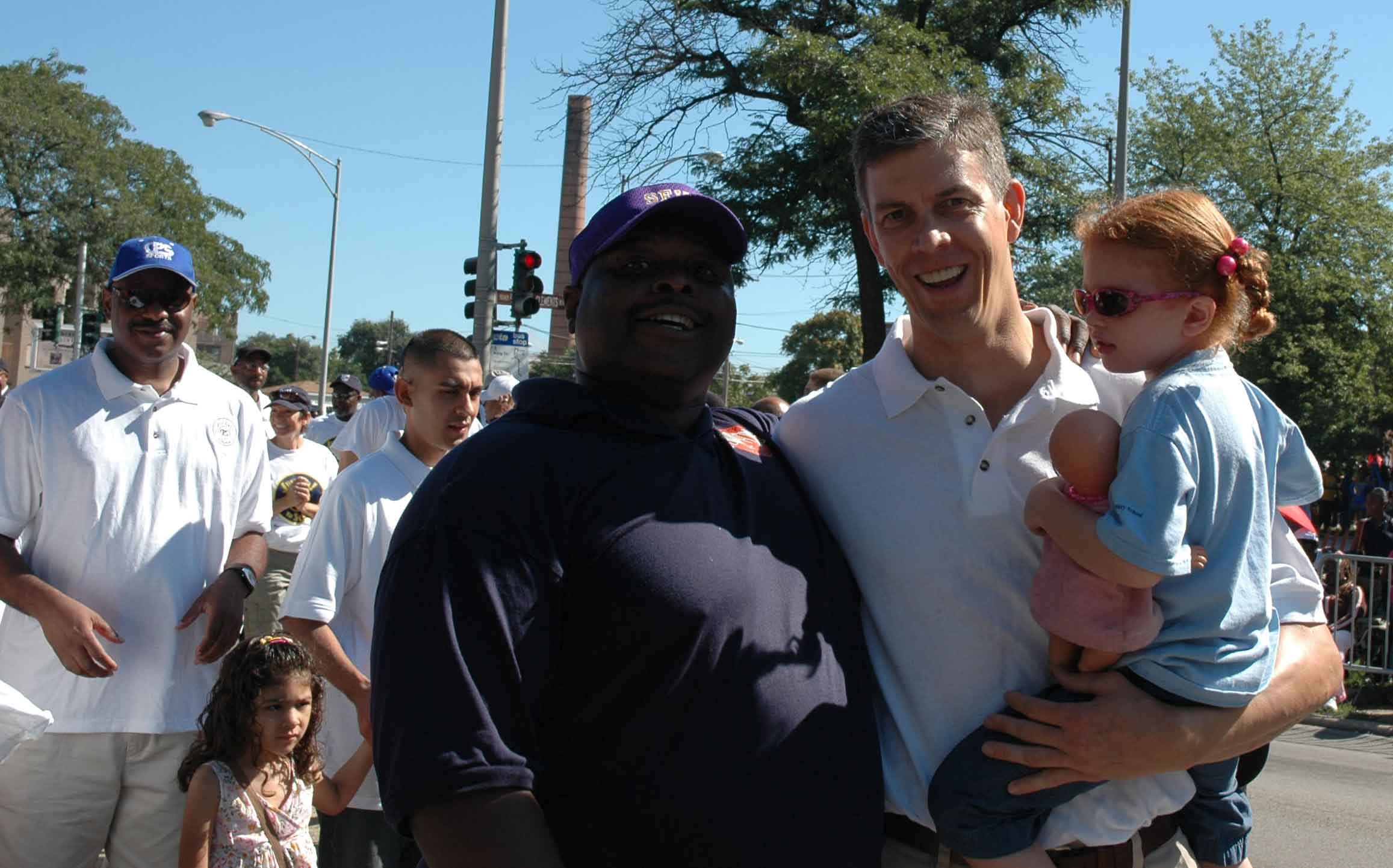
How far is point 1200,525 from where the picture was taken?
2.19 meters

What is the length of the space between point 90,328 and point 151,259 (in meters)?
31.2

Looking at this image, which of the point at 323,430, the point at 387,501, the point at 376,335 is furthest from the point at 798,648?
the point at 376,335

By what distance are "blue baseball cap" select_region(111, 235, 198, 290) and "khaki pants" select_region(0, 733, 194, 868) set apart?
149 centimetres

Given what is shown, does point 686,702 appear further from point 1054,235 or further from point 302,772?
point 1054,235

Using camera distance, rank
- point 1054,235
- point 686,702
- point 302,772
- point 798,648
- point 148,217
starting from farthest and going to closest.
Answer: point 148,217 → point 1054,235 → point 302,772 → point 798,648 → point 686,702

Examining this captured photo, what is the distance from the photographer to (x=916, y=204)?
2529 mm

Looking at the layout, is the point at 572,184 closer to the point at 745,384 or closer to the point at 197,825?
the point at 745,384

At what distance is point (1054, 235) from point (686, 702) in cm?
2010

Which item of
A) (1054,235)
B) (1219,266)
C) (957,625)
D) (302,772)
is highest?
(1054,235)

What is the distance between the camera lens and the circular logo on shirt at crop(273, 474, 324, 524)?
7.71 metres

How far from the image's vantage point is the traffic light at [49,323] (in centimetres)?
4147

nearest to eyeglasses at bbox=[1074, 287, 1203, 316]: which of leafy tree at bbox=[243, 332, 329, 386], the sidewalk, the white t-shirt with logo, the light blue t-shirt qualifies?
the light blue t-shirt

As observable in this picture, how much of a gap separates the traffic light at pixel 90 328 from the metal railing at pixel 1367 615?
2853cm

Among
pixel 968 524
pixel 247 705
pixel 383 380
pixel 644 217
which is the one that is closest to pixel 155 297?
pixel 247 705
